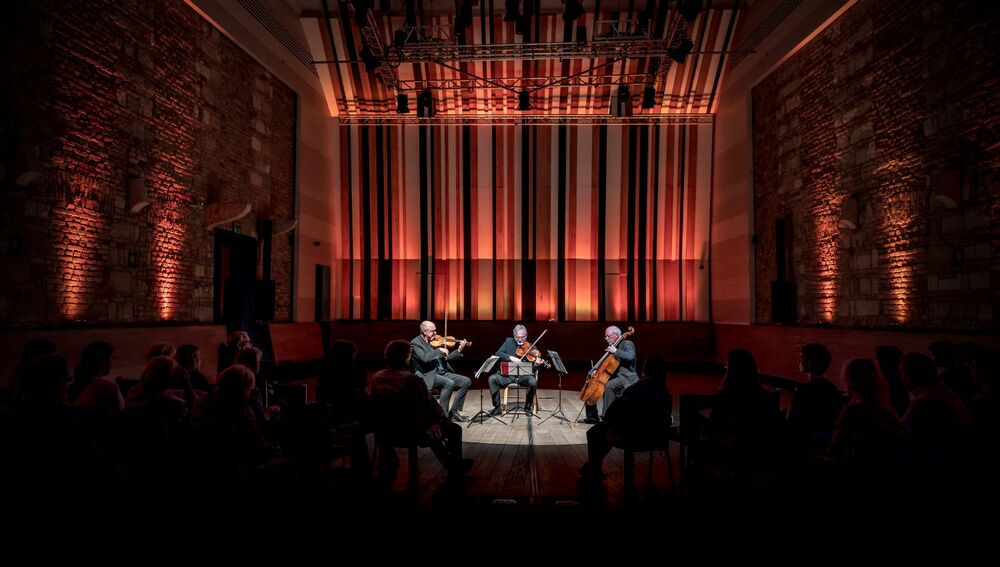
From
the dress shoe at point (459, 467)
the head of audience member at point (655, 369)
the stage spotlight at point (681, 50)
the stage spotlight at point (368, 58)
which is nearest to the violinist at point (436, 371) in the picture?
the dress shoe at point (459, 467)

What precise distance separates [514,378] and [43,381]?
461 cm

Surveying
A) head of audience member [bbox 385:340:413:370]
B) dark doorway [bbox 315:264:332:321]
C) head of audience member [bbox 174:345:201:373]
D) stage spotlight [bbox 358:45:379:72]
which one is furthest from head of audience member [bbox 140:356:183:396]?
dark doorway [bbox 315:264:332:321]

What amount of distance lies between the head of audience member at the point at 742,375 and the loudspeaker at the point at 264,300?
314 inches

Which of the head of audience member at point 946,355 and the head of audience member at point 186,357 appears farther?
the head of audience member at point 186,357

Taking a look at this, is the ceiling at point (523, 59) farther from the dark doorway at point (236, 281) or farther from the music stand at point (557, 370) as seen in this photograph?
the music stand at point (557, 370)

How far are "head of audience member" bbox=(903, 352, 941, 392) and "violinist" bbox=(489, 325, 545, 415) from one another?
380cm

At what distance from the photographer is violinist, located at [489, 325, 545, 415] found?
6.51m

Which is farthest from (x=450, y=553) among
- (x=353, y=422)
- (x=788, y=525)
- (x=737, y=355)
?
(x=737, y=355)

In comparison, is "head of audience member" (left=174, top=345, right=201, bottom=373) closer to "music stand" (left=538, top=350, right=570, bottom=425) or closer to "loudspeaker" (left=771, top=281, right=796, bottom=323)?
"music stand" (left=538, top=350, right=570, bottom=425)

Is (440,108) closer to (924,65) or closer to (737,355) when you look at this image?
(924,65)

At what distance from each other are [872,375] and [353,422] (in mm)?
3157

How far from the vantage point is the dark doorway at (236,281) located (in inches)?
349

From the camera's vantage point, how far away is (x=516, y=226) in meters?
12.7

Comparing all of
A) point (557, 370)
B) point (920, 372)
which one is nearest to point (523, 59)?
point (557, 370)
